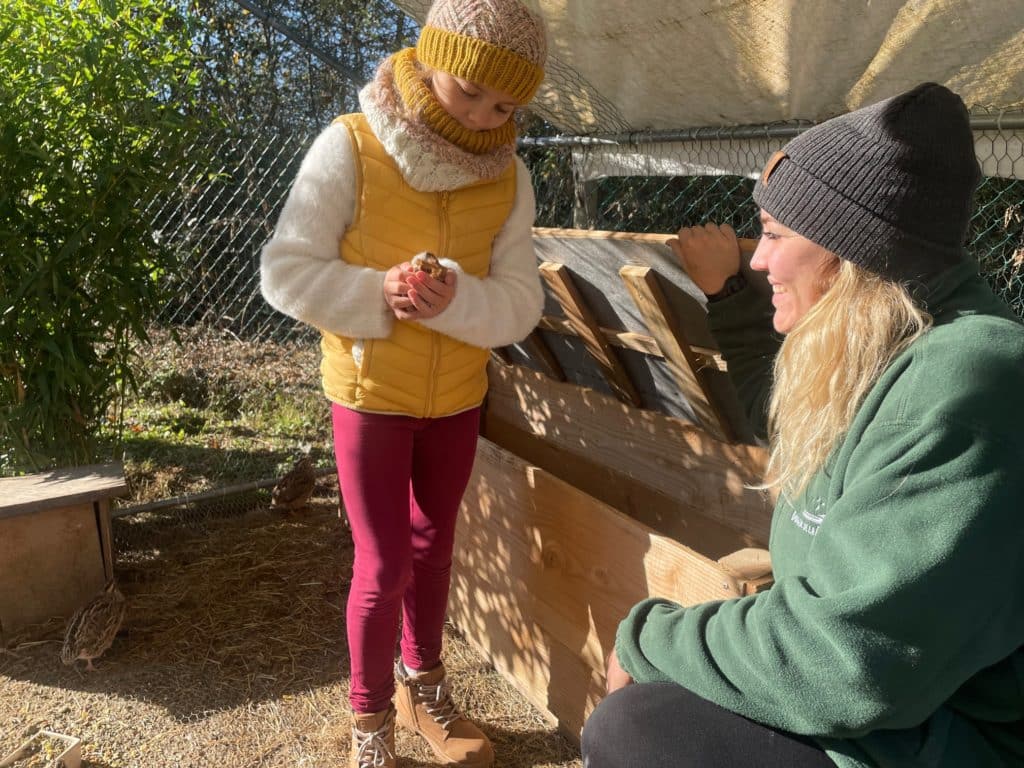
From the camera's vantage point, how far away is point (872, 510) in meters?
1.17

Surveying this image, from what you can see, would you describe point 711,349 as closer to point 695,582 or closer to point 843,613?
point 695,582

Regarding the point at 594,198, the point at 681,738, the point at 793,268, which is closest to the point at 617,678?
the point at 681,738

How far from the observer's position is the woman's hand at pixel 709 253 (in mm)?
1923

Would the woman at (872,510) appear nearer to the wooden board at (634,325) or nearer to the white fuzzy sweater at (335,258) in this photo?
the wooden board at (634,325)

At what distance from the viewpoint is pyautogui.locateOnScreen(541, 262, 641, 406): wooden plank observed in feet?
8.09

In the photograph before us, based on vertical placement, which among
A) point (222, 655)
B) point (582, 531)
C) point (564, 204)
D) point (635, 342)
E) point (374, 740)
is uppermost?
point (635, 342)

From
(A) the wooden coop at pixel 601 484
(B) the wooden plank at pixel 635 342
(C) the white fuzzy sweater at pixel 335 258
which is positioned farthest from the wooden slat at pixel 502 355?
(C) the white fuzzy sweater at pixel 335 258

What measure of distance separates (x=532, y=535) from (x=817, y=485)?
4.65 ft

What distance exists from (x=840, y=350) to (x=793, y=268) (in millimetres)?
173

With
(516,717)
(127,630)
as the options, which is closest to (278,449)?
(127,630)

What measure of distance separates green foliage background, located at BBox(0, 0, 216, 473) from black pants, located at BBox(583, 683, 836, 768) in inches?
107

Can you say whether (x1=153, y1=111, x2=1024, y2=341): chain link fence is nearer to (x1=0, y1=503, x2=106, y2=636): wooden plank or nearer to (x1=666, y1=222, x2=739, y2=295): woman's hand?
(x1=666, y1=222, x2=739, y2=295): woman's hand

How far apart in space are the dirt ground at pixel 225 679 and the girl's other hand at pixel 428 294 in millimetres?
1369

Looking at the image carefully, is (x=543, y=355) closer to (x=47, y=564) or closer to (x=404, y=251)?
(x=404, y=251)
